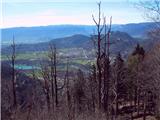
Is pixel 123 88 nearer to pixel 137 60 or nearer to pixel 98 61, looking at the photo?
pixel 137 60

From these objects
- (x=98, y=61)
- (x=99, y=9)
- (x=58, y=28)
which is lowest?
(x=58, y=28)

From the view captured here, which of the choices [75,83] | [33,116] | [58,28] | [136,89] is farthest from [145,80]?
[58,28]

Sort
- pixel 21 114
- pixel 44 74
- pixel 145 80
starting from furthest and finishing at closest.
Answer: pixel 145 80 → pixel 44 74 → pixel 21 114

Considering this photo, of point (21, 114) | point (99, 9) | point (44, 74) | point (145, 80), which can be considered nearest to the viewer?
point (21, 114)

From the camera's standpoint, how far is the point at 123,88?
1745 inches

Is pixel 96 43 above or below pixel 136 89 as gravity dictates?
above

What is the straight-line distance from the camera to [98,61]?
21.7 metres

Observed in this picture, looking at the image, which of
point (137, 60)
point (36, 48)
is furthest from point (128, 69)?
point (36, 48)

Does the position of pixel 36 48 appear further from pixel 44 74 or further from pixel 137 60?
pixel 44 74

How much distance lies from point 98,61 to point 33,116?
6.99 m

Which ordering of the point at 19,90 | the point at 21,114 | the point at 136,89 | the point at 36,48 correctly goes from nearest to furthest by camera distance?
the point at 21,114 < the point at 136,89 < the point at 19,90 < the point at 36,48

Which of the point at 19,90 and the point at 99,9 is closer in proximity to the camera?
the point at 99,9

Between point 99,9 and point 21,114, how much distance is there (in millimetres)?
8069

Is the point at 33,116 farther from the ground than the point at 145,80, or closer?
farther from the ground
